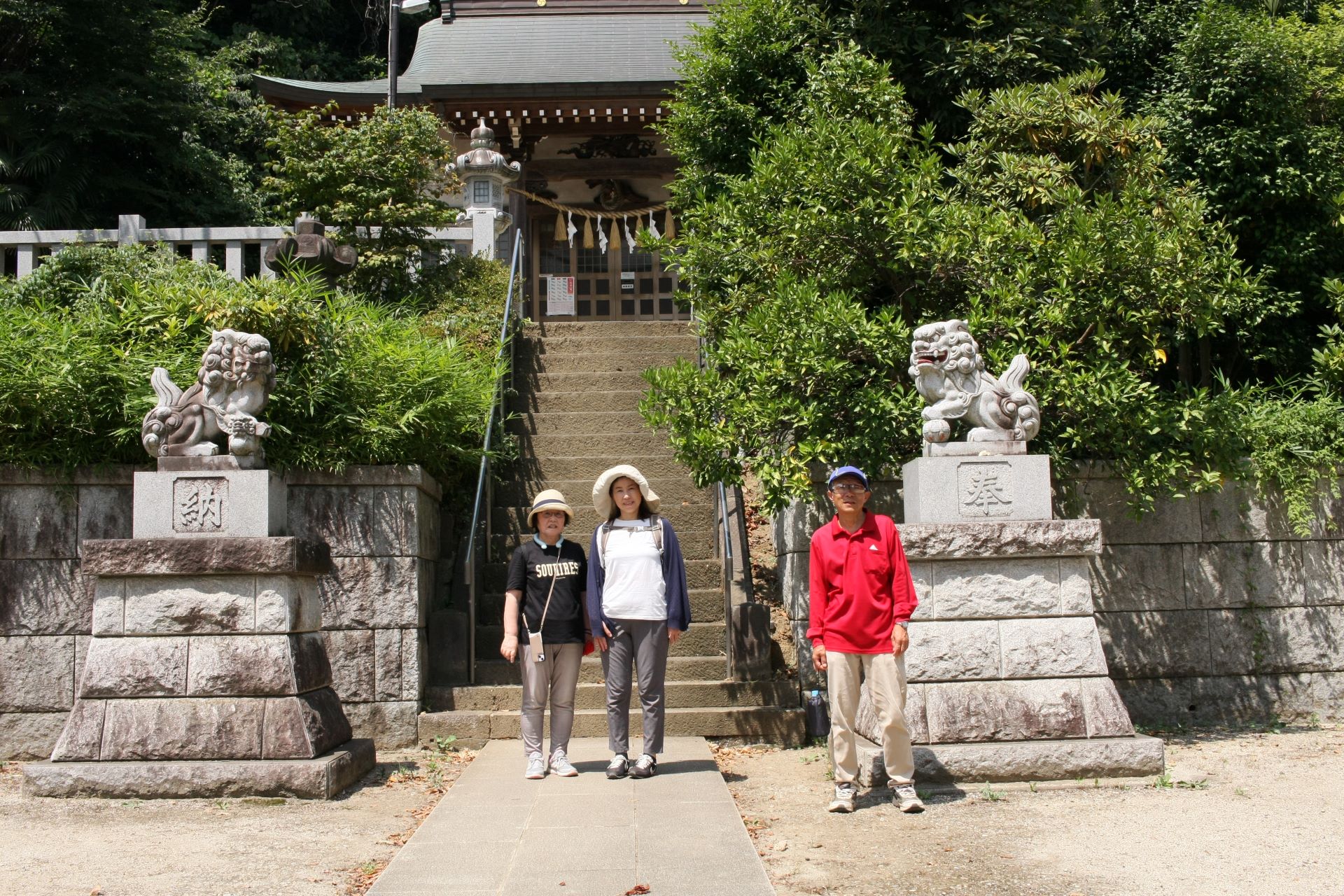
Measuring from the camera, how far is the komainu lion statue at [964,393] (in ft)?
20.6

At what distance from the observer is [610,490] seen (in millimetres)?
6094

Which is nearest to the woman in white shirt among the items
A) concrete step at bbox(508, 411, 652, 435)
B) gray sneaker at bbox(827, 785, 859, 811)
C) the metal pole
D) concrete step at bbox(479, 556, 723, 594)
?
gray sneaker at bbox(827, 785, 859, 811)

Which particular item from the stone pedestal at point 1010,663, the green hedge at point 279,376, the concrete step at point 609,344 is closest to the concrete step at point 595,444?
the green hedge at point 279,376

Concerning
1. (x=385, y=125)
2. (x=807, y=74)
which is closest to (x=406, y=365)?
(x=807, y=74)

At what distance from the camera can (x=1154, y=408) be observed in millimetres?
7211

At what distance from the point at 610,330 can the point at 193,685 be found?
21.1 ft

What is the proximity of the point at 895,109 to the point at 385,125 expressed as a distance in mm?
5774

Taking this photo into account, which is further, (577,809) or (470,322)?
(470,322)

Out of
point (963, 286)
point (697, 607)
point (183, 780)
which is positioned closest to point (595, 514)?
point (697, 607)

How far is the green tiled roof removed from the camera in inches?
600

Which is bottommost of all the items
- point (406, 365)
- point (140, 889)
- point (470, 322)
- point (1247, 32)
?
point (140, 889)

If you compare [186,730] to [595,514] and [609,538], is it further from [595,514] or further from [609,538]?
[595,514]

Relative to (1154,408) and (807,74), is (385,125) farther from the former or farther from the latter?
(1154,408)

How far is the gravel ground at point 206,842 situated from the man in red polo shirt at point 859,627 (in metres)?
2.16
